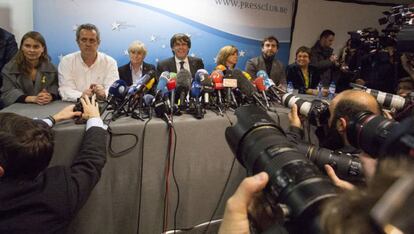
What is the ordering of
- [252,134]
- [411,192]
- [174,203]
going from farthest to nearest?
[174,203], [252,134], [411,192]

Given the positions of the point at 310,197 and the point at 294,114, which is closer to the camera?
the point at 310,197

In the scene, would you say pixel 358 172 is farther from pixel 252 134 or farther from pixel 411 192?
pixel 411 192

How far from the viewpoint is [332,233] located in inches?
15.0

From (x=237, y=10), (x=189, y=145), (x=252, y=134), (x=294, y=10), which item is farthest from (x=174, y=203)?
(x=294, y=10)

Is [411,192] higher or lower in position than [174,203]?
higher

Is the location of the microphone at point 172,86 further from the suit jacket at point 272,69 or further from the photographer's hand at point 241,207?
the suit jacket at point 272,69

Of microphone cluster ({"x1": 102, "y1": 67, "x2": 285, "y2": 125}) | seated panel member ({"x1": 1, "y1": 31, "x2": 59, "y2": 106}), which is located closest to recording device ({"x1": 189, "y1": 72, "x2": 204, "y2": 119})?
microphone cluster ({"x1": 102, "y1": 67, "x2": 285, "y2": 125})

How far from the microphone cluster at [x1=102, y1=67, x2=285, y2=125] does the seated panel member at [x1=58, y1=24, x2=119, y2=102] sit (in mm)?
522

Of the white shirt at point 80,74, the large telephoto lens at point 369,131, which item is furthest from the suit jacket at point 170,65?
the large telephoto lens at point 369,131

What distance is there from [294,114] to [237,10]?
2.65 metres

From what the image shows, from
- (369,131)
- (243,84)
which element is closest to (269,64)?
(243,84)

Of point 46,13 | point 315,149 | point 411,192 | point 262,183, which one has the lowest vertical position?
point 315,149

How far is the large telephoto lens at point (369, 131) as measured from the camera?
0.79 meters

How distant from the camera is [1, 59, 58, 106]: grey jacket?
195 cm
